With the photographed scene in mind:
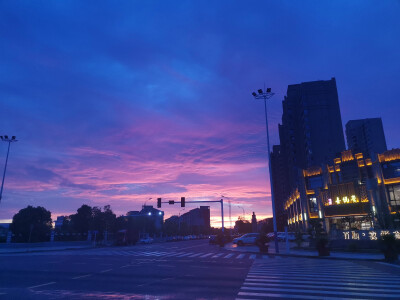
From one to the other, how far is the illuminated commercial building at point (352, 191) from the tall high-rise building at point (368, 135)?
98321mm

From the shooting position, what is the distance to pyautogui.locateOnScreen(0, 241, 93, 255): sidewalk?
3784 centimetres

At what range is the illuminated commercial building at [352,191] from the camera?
4625 centimetres

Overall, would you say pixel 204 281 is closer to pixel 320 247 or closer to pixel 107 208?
pixel 320 247

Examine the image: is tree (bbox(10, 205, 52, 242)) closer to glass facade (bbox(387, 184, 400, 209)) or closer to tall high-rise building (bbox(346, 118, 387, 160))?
glass facade (bbox(387, 184, 400, 209))

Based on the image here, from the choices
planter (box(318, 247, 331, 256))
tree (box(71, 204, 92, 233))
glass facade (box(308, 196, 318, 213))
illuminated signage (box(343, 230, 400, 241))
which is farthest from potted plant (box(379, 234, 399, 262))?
tree (box(71, 204, 92, 233))

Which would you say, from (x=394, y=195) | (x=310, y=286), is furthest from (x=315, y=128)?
(x=310, y=286)

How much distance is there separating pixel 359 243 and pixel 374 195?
26157mm

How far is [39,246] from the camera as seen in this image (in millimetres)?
43562

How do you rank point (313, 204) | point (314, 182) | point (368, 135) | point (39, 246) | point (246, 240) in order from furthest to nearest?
point (368, 135)
point (313, 204)
point (314, 182)
point (246, 240)
point (39, 246)

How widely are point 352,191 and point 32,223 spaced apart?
233ft

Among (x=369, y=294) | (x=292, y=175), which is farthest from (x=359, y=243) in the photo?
(x=292, y=175)

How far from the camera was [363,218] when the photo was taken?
50.9 metres

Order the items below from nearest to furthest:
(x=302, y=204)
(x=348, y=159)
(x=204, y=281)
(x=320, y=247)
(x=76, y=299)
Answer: (x=76, y=299), (x=204, y=281), (x=320, y=247), (x=348, y=159), (x=302, y=204)

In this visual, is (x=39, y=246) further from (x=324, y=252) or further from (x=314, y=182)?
(x=314, y=182)
